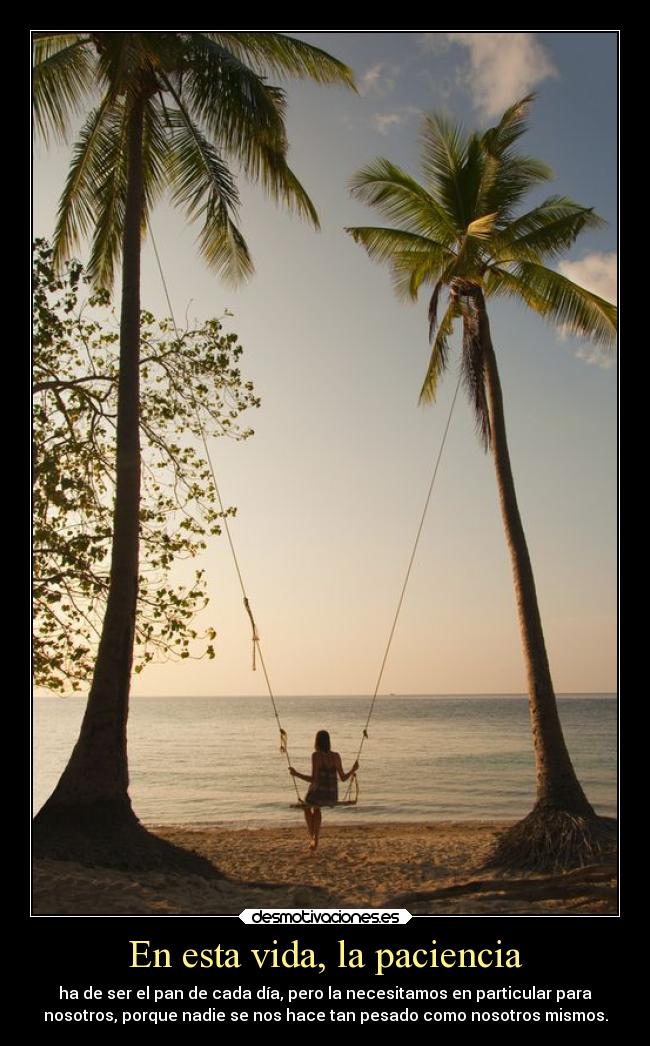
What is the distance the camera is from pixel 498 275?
35.6 ft

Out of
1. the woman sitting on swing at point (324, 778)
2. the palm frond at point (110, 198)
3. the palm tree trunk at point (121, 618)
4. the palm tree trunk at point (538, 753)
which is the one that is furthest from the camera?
the palm frond at point (110, 198)

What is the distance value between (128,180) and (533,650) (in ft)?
24.5

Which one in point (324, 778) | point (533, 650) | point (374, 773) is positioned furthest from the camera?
point (374, 773)

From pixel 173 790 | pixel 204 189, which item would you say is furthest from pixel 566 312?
pixel 173 790

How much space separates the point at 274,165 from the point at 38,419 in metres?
4.26

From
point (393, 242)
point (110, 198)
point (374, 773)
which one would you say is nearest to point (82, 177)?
point (110, 198)

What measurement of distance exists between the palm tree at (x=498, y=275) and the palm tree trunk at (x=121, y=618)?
3.59 meters

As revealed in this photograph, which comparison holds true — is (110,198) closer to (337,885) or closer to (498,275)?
(498,275)

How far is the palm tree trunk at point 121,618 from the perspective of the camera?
26.0 feet

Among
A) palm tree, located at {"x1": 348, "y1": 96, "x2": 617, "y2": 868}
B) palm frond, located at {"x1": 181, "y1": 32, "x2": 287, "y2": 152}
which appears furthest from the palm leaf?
palm frond, located at {"x1": 181, "y1": 32, "x2": 287, "y2": 152}

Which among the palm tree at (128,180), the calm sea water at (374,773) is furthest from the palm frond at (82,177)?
the calm sea water at (374,773)

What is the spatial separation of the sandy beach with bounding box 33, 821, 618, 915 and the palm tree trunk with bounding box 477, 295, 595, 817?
106 centimetres

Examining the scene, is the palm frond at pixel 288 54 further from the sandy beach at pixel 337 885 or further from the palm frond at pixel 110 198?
the sandy beach at pixel 337 885

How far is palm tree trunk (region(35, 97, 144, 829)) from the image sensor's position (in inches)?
312
